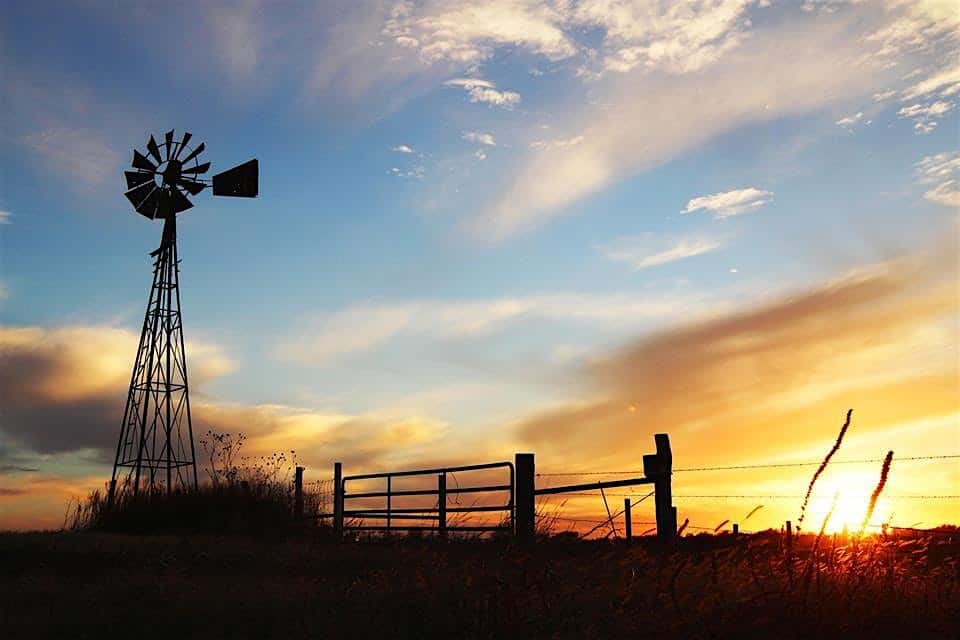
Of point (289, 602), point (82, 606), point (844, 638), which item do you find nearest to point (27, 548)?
point (82, 606)

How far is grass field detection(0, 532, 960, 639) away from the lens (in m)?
Result: 6.52

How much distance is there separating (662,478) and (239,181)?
54.5 feet

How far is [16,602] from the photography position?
31.2 feet

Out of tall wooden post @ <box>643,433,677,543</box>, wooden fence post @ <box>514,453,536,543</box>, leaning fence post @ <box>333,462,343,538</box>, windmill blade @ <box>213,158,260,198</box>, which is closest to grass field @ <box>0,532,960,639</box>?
tall wooden post @ <box>643,433,677,543</box>

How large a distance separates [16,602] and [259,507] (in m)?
13.1

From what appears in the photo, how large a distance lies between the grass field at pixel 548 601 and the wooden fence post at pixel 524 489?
462cm

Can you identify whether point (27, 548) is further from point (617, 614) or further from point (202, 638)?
point (617, 614)

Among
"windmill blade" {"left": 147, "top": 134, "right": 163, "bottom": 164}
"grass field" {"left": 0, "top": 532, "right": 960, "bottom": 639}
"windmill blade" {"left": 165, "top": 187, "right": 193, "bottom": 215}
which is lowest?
"grass field" {"left": 0, "top": 532, "right": 960, "bottom": 639}

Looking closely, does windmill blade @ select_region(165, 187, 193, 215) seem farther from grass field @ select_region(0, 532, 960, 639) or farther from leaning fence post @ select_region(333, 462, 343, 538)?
grass field @ select_region(0, 532, 960, 639)

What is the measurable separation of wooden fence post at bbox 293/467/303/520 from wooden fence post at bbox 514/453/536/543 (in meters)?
8.51

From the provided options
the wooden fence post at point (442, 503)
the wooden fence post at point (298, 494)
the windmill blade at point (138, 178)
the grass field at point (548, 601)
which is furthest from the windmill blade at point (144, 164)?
the grass field at point (548, 601)

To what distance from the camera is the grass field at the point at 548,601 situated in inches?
257

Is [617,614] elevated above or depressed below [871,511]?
below

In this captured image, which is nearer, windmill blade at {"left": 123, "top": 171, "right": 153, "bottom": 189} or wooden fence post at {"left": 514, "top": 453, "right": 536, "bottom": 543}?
wooden fence post at {"left": 514, "top": 453, "right": 536, "bottom": 543}
